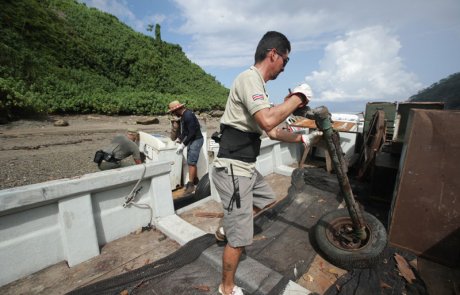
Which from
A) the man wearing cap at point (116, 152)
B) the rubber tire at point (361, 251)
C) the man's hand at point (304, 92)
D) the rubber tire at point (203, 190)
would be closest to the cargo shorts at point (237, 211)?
the man's hand at point (304, 92)

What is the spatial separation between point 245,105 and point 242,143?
0.33m

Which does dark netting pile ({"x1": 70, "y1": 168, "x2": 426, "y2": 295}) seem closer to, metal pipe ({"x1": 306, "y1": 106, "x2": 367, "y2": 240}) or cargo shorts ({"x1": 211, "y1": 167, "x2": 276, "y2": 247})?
metal pipe ({"x1": 306, "y1": 106, "x2": 367, "y2": 240})

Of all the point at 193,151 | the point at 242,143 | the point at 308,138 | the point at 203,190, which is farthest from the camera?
the point at 193,151

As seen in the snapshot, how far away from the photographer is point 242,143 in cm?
205

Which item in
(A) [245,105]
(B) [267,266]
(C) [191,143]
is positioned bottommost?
(B) [267,266]

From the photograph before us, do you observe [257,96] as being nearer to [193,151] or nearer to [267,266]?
[267,266]

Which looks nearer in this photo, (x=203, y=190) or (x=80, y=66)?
(x=203, y=190)

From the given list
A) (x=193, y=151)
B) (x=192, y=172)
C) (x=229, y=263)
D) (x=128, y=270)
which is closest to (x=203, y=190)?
(x=192, y=172)

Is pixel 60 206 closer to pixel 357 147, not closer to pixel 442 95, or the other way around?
pixel 357 147

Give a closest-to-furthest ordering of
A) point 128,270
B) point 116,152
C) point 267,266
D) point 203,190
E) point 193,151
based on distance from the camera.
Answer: point 128,270 < point 267,266 < point 203,190 < point 116,152 < point 193,151

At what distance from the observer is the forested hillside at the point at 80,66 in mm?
13539

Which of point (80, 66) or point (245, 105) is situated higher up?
point (80, 66)

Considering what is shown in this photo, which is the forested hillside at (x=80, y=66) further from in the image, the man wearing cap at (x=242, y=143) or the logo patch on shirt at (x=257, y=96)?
the logo patch on shirt at (x=257, y=96)

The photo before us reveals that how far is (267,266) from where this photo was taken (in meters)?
2.63
